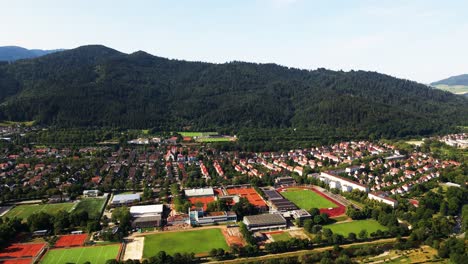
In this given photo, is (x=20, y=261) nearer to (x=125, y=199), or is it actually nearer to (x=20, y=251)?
(x=20, y=251)

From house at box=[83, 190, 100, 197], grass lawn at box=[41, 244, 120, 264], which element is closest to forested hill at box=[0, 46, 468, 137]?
house at box=[83, 190, 100, 197]

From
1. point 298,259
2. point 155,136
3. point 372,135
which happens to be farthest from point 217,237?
point 372,135

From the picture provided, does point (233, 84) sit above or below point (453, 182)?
above

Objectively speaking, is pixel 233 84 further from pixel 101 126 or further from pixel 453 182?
pixel 453 182

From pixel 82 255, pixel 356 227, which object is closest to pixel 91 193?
pixel 82 255

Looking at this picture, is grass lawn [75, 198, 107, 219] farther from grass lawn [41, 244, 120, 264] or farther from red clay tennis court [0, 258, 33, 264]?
red clay tennis court [0, 258, 33, 264]

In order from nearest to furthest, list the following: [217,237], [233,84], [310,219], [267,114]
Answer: [217,237], [310,219], [267,114], [233,84]
